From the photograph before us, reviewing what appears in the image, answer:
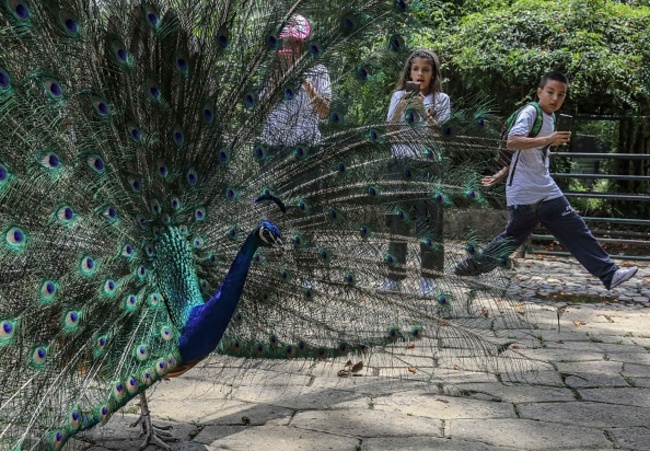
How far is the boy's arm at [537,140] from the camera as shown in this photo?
5309mm

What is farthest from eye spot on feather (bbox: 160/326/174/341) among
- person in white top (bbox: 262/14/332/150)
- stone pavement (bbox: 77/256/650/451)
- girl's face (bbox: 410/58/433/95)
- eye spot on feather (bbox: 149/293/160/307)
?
girl's face (bbox: 410/58/433/95)

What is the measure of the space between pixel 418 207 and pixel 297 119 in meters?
0.76

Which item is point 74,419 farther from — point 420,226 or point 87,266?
point 420,226

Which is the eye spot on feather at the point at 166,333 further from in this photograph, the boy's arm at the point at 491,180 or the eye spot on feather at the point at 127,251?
the boy's arm at the point at 491,180

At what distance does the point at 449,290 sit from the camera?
381cm

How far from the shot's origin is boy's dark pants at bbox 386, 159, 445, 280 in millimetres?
3898

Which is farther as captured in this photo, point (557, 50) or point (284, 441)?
point (557, 50)

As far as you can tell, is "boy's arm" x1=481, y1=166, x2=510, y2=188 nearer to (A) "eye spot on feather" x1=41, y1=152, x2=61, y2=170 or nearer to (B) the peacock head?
(B) the peacock head

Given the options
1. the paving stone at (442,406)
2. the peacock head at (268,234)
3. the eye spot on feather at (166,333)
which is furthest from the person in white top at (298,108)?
the paving stone at (442,406)

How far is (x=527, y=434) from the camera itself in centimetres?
358

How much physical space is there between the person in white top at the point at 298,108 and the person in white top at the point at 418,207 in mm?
361

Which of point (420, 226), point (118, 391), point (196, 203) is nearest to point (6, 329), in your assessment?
point (118, 391)

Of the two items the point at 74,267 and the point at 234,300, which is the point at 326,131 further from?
the point at 74,267

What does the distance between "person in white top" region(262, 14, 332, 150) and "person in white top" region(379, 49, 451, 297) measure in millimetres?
361
